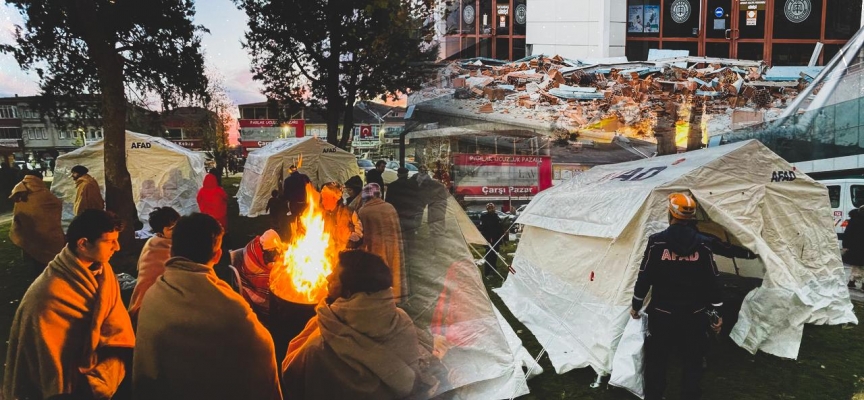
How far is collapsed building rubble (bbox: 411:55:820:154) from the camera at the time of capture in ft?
27.1

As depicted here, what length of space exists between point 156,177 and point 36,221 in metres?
6.83

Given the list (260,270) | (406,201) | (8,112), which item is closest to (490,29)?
(406,201)

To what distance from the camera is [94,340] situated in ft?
6.03

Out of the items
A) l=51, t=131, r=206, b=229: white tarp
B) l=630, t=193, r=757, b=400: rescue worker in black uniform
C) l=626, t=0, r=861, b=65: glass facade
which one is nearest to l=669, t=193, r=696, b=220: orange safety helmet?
l=630, t=193, r=757, b=400: rescue worker in black uniform

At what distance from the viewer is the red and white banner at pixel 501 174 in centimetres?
710

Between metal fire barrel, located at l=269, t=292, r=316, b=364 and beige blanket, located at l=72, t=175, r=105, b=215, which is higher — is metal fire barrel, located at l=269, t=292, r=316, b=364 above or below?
below

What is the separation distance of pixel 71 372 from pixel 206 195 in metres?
4.87

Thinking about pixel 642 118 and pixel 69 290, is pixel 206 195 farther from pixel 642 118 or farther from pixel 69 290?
pixel 642 118

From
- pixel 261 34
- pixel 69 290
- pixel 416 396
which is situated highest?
pixel 261 34

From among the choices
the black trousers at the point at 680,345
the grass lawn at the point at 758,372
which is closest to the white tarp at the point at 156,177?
the grass lawn at the point at 758,372

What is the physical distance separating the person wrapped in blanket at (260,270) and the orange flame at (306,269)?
9 cm

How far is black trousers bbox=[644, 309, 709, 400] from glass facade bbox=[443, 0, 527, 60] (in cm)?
643

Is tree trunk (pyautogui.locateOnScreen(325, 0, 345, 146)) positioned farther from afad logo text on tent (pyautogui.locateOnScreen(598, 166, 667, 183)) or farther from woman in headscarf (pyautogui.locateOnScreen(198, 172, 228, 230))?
afad logo text on tent (pyautogui.locateOnScreen(598, 166, 667, 183))

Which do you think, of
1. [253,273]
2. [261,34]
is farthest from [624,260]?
[261,34]
